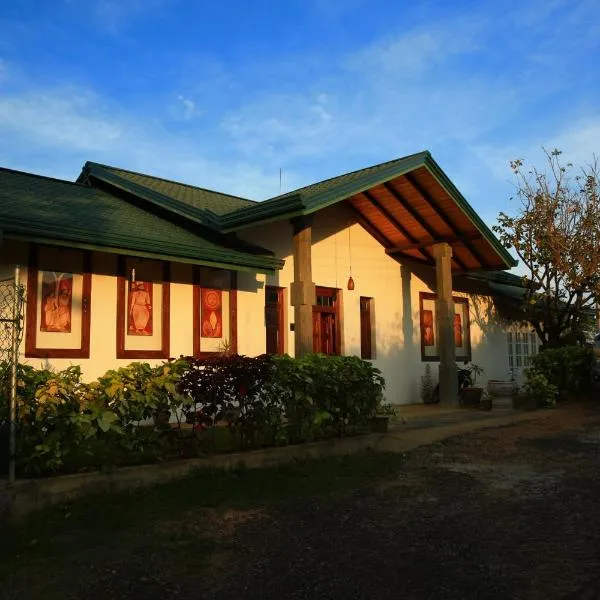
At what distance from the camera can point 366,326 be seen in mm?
16000

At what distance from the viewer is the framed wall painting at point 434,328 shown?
17562 mm

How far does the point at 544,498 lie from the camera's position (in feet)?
22.1

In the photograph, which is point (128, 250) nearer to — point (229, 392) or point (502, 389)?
point (229, 392)

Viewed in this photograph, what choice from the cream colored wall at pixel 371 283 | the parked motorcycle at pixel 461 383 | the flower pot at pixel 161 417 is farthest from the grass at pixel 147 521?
the parked motorcycle at pixel 461 383

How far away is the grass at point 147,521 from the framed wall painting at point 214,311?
4345 millimetres

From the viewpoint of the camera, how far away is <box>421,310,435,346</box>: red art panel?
17.6m

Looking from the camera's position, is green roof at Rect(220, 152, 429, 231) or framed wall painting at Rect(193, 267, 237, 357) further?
framed wall painting at Rect(193, 267, 237, 357)

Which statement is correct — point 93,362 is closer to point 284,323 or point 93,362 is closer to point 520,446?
point 284,323

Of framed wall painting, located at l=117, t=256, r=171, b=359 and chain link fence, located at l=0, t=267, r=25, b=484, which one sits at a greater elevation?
framed wall painting, located at l=117, t=256, r=171, b=359

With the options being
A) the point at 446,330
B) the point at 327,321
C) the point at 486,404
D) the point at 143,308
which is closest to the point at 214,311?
the point at 143,308

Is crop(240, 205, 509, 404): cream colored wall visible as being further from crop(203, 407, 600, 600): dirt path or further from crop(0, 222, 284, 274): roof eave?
crop(203, 407, 600, 600): dirt path

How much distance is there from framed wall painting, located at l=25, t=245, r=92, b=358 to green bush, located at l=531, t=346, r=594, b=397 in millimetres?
10276

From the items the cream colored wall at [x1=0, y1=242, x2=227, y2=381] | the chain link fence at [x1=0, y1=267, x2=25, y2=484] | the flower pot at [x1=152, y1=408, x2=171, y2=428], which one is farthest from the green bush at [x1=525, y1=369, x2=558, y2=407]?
Answer: the chain link fence at [x1=0, y1=267, x2=25, y2=484]

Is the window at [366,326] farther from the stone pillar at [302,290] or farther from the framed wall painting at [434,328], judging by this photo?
the stone pillar at [302,290]
